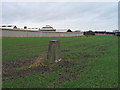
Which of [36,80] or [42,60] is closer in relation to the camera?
[36,80]

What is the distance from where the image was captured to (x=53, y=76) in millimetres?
6688

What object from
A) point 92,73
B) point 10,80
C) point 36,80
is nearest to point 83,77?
point 92,73

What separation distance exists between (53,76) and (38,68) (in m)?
1.76

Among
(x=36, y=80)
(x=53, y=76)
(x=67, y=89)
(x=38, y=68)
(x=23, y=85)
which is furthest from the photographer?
(x=38, y=68)

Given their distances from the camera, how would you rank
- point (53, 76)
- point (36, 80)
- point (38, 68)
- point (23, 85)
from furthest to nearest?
point (38, 68), point (53, 76), point (36, 80), point (23, 85)

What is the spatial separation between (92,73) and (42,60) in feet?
10.1

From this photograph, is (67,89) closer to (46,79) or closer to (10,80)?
(46,79)

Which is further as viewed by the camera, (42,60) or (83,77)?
(42,60)

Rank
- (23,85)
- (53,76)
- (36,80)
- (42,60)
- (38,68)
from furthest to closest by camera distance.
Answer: (42,60) → (38,68) → (53,76) → (36,80) → (23,85)

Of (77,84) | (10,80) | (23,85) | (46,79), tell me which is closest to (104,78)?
(77,84)

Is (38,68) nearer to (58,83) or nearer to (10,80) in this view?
(10,80)

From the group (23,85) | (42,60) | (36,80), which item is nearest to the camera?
(23,85)

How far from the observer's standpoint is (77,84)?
564cm

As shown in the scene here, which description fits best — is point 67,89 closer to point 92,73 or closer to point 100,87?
point 100,87
